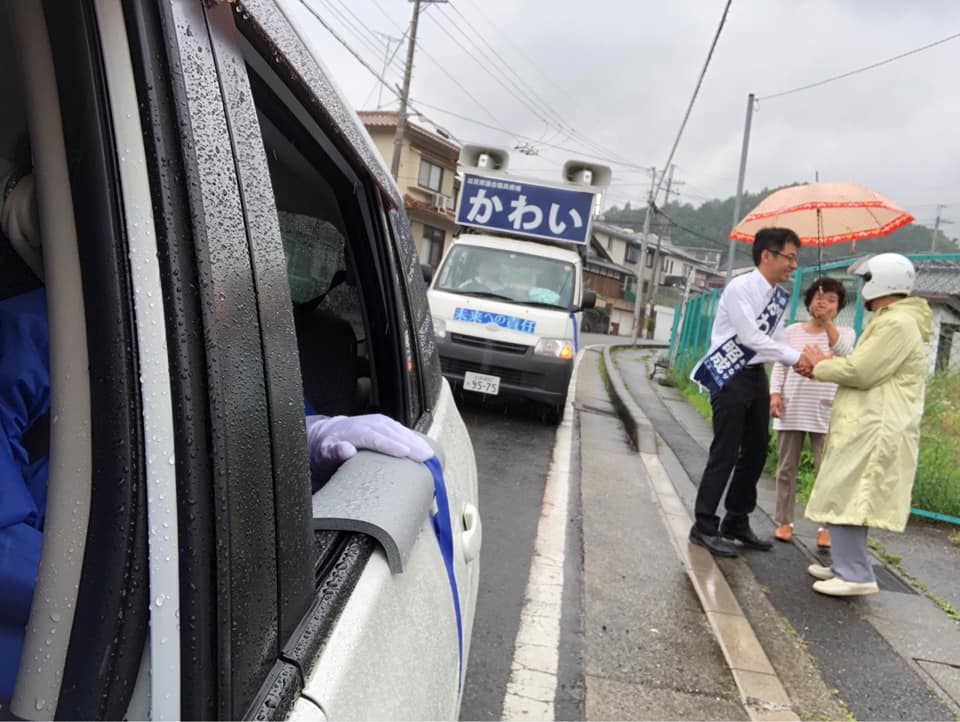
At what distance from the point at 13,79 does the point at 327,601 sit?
2.87 ft

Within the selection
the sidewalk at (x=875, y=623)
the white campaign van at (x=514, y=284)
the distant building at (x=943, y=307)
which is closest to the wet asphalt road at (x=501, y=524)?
the white campaign van at (x=514, y=284)

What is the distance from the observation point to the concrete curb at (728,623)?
2600mm

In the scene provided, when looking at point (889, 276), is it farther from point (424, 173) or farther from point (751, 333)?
point (424, 173)

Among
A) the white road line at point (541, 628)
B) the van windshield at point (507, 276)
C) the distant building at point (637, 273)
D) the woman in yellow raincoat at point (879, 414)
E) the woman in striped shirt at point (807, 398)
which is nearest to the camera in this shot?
the white road line at point (541, 628)

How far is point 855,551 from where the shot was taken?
3.54m

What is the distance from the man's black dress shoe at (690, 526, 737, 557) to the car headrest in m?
3.90

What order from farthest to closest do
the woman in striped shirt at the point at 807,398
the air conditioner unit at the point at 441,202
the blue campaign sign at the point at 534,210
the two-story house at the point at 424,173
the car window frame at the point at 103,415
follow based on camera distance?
the air conditioner unit at the point at 441,202 → the two-story house at the point at 424,173 → the blue campaign sign at the point at 534,210 → the woman in striped shirt at the point at 807,398 → the car window frame at the point at 103,415

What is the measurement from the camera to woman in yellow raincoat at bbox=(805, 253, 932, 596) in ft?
11.1

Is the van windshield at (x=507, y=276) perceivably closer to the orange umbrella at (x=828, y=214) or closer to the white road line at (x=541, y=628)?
the orange umbrella at (x=828, y=214)

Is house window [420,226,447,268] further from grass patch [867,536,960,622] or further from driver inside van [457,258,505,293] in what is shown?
grass patch [867,536,960,622]

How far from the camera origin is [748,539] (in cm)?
425

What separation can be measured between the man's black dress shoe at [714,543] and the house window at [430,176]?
2855 cm

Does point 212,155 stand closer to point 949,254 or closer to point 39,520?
point 39,520

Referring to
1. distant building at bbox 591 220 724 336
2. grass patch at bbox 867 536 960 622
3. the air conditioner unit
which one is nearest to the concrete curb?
grass patch at bbox 867 536 960 622
